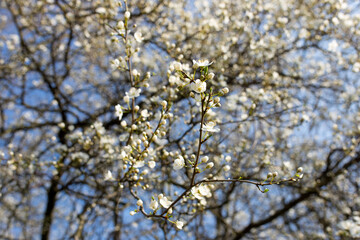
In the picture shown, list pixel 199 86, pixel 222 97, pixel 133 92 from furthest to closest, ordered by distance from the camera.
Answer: pixel 222 97 → pixel 133 92 → pixel 199 86

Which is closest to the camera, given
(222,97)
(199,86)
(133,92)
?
(199,86)

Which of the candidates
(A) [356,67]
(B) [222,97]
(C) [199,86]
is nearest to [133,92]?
(C) [199,86]

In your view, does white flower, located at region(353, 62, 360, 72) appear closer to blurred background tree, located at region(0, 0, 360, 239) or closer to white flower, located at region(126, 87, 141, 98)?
blurred background tree, located at region(0, 0, 360, 239)

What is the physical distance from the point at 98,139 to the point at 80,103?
3.34 m

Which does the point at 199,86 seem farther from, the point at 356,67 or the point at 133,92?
the point at 356,67

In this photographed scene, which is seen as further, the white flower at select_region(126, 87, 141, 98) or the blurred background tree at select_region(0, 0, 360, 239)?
the blurred background tree at select_region(0, 0, 360, 239)

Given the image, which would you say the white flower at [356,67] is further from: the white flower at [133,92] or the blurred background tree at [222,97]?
the white flower at [133,92]

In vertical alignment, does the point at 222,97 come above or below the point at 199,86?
above

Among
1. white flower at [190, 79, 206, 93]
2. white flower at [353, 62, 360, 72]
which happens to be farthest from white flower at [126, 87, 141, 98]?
white flower at [353, 62, 360, 72]

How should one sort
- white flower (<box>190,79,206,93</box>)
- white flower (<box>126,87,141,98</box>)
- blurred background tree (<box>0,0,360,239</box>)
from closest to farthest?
white flower (<box>190,79,206,93</box>) → white flower (<box>126,87,141,98</box>) → blurred background tree (<box>0,0,360,239</box>)

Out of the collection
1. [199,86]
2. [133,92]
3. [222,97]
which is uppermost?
[222,97]

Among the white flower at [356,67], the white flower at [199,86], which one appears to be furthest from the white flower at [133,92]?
the white flower at [356,67]

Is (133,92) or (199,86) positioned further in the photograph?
(133,92)

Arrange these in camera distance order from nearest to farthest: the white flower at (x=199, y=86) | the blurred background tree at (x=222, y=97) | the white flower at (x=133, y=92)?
the white flower at (x=199, y=86) < the white flower at (x=133, y=92) < the blurred background tree at (x=222, y=97)
